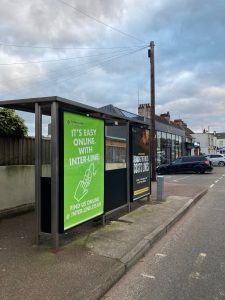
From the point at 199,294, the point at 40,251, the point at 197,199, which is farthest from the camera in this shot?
the point at 197,199

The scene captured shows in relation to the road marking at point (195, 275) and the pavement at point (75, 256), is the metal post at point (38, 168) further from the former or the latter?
the road marking at point (195, 275)

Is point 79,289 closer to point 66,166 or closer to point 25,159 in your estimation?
point 66,166

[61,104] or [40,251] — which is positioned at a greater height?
[61,104]

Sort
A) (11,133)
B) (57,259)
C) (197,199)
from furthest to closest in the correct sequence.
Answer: (197,199) → (11,133) → (57,259)

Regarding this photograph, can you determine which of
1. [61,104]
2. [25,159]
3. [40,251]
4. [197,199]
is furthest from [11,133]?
[197,199]

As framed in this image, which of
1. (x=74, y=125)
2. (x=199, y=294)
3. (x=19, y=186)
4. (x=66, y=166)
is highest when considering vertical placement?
(x=74, y=125)

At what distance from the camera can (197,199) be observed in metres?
13.1

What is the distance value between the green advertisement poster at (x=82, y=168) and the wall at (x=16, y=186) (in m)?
2.52

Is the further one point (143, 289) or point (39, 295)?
point (143, 289)

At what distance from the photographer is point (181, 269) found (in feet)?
18.1

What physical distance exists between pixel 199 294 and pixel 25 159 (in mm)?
6173

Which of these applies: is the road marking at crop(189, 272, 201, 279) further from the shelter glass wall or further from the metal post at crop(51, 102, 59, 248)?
the shelter glass wall

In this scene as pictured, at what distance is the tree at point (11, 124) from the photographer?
8594 millimetres

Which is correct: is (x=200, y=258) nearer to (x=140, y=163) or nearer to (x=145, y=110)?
(x=140, y=163)
